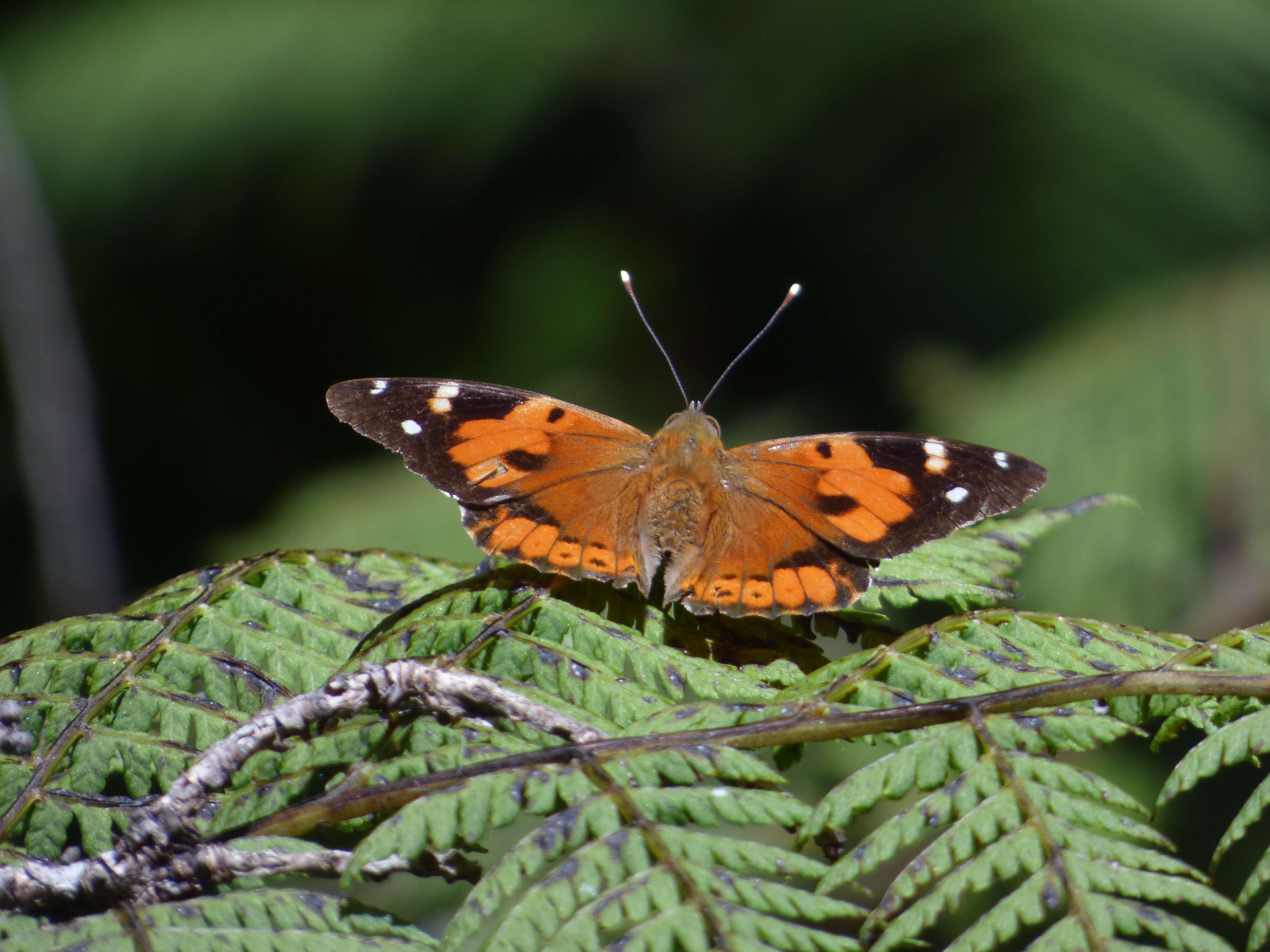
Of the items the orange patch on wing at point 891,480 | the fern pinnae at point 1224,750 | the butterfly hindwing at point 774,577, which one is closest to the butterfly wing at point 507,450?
the butterfly hindwing at point 774,577

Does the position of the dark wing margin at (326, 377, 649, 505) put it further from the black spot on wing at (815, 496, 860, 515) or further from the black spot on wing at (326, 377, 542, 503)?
the black spot on wing at (815, 496, 860, 515)

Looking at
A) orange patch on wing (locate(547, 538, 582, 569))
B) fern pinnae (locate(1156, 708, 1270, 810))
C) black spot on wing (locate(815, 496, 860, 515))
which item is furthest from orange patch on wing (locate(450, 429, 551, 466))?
fern pinnae (locate(1156, 708, 1270, 810))

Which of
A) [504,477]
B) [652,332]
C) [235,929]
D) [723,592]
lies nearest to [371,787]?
[235,929]

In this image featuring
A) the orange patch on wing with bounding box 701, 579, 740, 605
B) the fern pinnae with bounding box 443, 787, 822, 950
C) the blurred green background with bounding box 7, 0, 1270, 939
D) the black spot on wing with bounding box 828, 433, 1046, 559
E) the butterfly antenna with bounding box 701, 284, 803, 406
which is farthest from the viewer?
the blurred green background with bounding box 7, 0, 1270, 939

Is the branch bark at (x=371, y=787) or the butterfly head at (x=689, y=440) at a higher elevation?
the butterfly head at (x=689, y=440)

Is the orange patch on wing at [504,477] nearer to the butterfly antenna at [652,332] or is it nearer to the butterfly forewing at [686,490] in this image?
the butterfly forewing at [686,490]
